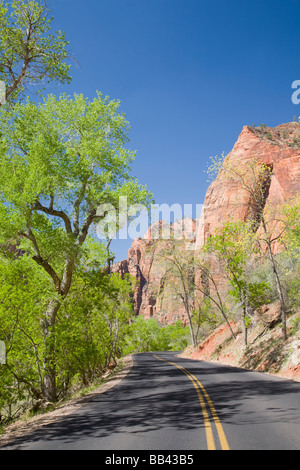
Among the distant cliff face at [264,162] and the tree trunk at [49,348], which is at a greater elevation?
the distant cliff face at [264,162]

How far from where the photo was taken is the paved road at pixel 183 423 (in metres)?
5.90

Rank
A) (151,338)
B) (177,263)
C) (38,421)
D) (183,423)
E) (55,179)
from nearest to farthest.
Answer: (183,423)
(38,421)
(55,179)
(177,263)
(151,338)

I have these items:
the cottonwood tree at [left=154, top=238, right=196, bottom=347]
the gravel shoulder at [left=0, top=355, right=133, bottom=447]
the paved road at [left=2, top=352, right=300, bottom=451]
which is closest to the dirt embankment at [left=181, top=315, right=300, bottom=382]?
the paved road at [left=2, top=352, right=300, bottom=451]

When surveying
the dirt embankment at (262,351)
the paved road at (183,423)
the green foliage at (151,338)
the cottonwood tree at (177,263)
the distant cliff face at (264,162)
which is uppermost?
the distant cliff face at (264,162)

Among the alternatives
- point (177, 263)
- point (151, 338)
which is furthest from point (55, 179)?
point (151, 338)

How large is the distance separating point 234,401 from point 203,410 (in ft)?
5.40

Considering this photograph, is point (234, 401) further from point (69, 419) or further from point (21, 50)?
point (21, 50)

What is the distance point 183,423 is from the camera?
732 centimetres

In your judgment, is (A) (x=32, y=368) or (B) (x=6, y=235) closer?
(B) (x=6, y=235)

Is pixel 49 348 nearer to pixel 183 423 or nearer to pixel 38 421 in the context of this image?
pixel 38 421

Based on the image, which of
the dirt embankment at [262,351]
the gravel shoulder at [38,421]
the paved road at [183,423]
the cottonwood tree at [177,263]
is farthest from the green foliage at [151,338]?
the paved road at [183,423]

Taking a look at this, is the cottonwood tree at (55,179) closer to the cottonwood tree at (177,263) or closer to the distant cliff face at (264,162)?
the cottonwood tree at (177,263)

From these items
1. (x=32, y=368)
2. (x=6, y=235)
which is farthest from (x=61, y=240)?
(x=32, y=368)
